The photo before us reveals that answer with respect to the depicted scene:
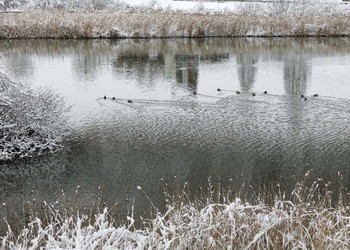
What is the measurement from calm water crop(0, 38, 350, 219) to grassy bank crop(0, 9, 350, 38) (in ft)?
24.7

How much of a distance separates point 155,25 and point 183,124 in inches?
766

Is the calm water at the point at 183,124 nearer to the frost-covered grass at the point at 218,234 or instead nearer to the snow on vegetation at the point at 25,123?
the snow on vegetation at the point at 25,123

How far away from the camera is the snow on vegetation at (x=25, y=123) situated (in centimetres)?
893

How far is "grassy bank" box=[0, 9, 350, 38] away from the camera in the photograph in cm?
2852

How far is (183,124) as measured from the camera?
35.7ft

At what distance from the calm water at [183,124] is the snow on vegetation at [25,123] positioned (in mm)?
413

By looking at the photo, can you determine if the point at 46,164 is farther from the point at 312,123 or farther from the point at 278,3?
the point at 278,3

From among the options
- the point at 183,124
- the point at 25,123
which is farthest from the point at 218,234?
the point at 183,124

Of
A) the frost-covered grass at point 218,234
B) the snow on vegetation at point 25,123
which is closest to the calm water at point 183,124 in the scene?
the snow on vegetation at point 25,123

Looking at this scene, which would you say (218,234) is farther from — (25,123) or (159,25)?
(159,25)

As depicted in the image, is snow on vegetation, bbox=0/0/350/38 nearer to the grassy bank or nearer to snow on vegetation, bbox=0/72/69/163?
the grassy bank

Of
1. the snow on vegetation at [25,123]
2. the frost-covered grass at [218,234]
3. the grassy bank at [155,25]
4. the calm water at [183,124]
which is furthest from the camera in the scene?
the grassy bank at [155,25]

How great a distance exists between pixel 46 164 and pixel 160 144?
2.20m

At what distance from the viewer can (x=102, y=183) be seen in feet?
25.1
